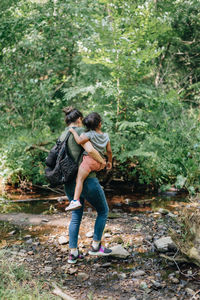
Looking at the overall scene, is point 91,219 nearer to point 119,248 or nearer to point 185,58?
point 119,248

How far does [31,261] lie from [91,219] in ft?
6.03

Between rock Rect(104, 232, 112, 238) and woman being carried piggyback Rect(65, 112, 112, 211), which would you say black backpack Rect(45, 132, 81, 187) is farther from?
rock Rect(104, 232, 112, 238)

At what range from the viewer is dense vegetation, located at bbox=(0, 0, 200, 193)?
659 centimetres

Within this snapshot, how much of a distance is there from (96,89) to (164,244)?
4636mm

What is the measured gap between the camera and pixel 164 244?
4.10 m

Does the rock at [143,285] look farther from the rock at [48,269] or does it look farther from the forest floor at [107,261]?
the rock at [48,269]

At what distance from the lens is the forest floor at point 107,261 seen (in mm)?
3172

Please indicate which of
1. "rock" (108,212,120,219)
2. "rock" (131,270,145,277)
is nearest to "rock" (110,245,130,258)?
"rock" (131,270,145,277)

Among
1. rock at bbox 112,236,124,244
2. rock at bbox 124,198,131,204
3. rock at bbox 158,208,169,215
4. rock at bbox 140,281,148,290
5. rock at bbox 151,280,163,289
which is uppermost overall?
rock at bbox 151,280,163,289

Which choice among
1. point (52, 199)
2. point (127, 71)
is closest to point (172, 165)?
point (127, 71)

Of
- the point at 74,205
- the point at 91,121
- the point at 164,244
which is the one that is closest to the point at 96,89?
the point at 91,121

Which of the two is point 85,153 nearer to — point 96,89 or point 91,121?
point 91,121

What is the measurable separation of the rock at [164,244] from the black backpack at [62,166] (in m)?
1.61

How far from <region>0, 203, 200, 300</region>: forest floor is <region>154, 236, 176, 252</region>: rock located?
0.07 metres
